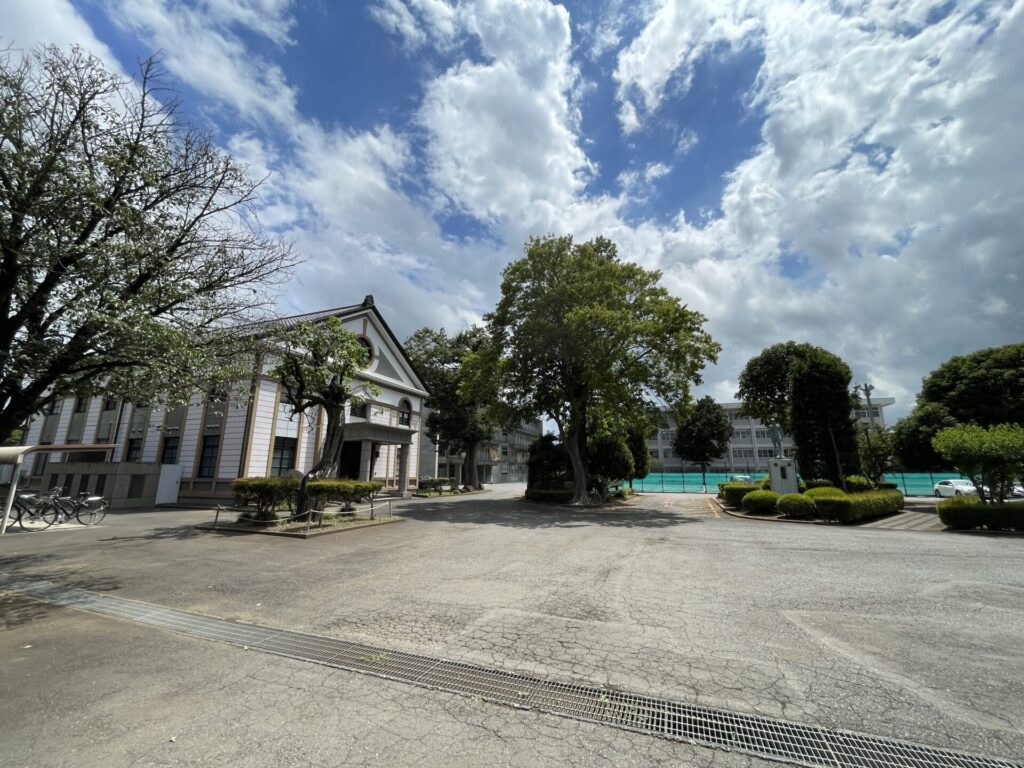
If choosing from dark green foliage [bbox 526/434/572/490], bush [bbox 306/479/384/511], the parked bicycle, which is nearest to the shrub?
dark green foliage [bbox 526/434/572/490]

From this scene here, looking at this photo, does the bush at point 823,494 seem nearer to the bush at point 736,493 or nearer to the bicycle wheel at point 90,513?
the bush at point 736,493

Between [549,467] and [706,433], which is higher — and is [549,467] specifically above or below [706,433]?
below

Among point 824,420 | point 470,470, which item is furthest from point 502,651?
point 470,470

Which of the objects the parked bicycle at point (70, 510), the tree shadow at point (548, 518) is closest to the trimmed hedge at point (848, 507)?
the tree shadow at point (548, 518)

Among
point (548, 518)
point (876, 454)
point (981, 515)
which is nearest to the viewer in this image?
point (981, 515)

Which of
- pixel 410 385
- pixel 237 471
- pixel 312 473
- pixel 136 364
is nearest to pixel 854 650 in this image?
pixel 136 364

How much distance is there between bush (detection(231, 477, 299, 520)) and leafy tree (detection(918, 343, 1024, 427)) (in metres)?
37.5

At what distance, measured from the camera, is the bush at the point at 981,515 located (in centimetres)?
1437

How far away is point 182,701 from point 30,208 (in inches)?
304

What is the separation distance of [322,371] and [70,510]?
1067cm

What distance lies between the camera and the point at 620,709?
3.50m

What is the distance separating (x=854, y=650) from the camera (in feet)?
15.4

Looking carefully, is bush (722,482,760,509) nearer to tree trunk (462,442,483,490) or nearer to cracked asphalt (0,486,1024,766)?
→ cracked asphalt (0,486,1024,766)

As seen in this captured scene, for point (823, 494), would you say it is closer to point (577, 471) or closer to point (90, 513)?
point (577, 471)
